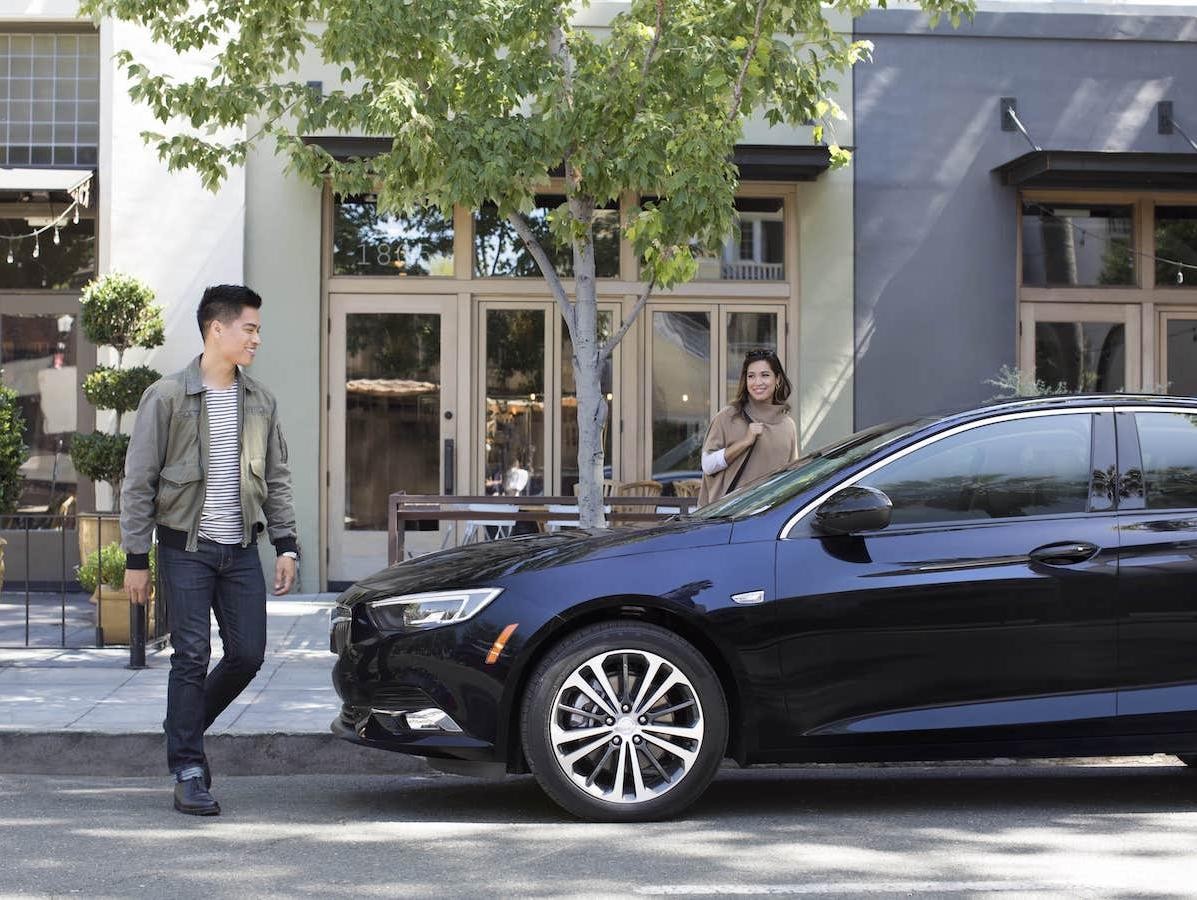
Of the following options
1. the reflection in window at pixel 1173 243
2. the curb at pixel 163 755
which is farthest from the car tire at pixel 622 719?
the reflection in window at pixel 1173 243

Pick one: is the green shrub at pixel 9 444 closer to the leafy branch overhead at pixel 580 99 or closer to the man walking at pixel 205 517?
the leafy branch overhead at pixel 580 99

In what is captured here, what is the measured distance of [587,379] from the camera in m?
8.81

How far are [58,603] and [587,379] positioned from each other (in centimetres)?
535

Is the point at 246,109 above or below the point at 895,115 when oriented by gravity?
below

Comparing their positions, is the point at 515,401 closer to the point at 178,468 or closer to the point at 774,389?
the point at 774,389

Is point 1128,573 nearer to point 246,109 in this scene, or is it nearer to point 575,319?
point 575,319

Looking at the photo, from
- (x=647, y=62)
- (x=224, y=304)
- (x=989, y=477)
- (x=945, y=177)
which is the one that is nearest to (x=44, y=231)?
(x=647, y=62)

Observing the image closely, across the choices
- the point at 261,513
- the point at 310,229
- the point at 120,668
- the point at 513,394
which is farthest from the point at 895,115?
the point at 261,513

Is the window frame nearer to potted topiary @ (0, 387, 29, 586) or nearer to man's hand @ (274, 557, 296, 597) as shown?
potted topiary @ (0, 387, 29, 586)

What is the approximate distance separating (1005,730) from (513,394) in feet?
26.4

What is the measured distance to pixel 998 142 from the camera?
1317 cm

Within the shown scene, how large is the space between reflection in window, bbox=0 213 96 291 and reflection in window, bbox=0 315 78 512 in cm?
29

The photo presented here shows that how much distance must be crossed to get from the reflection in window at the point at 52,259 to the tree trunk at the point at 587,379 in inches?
237

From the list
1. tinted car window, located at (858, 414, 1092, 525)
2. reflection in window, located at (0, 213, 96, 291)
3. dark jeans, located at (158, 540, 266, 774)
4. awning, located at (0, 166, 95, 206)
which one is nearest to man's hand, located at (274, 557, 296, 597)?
dark jeans, located at (158, 540, 266, 774)
